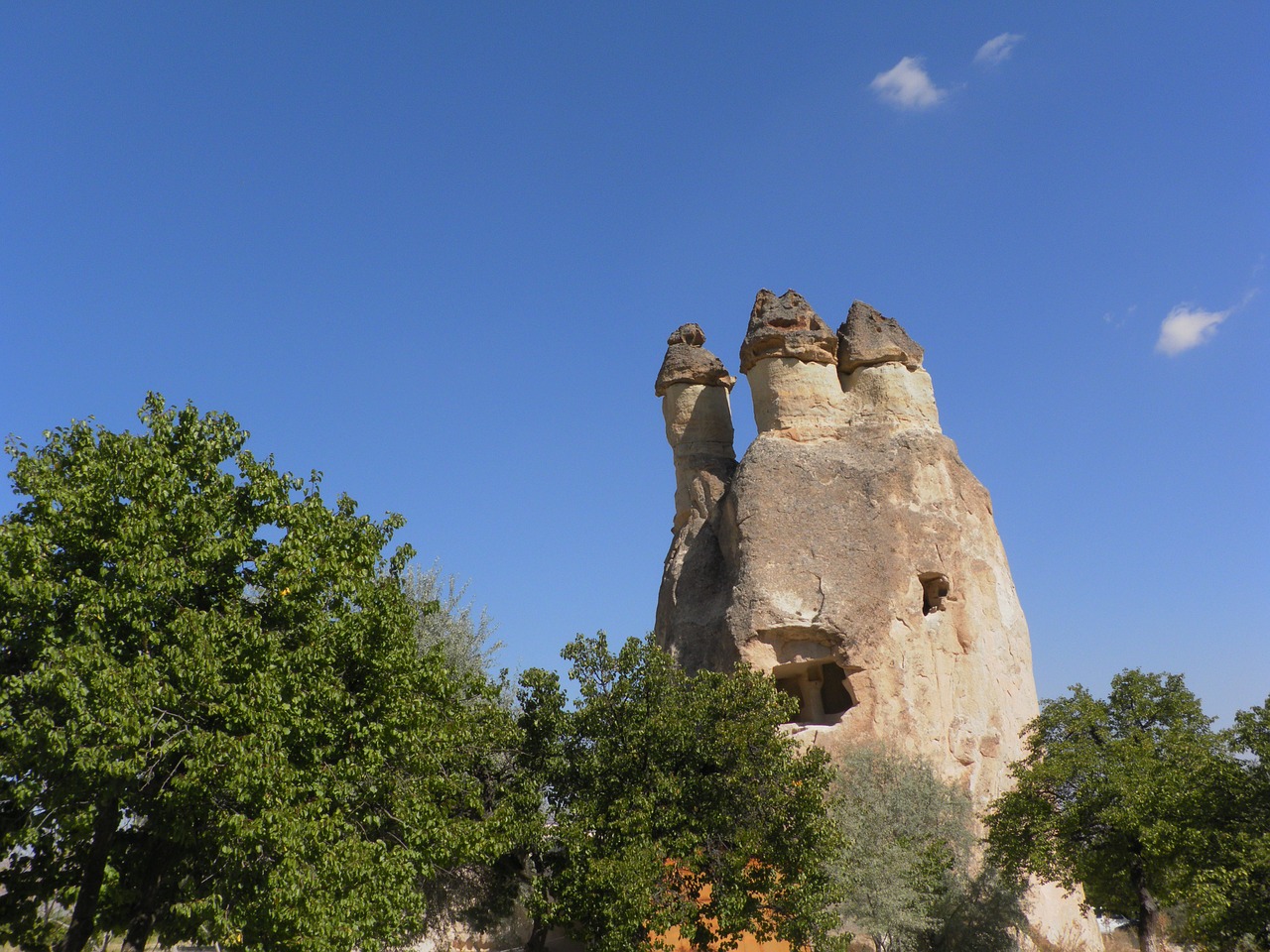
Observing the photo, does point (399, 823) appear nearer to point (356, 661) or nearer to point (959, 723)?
point (356, 661)

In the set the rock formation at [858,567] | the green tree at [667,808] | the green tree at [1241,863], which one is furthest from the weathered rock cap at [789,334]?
the green tree at [1241,863]

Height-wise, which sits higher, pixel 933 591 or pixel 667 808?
pixel 933 591

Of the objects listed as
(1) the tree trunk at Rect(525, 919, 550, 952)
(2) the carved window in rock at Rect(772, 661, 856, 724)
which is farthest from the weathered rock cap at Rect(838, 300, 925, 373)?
(1) the tree trunk at Rect(525, 919, 550, 952)

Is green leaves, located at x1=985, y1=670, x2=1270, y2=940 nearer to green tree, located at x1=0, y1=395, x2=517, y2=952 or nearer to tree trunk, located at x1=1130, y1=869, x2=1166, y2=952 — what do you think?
tree trunk, located at x1=1130, y1=869, x2=1166, y2=952

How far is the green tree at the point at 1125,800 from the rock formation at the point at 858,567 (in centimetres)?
332

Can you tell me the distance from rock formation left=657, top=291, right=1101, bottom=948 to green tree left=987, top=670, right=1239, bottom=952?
3315mm

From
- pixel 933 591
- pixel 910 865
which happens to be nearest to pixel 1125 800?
pixel 910 865

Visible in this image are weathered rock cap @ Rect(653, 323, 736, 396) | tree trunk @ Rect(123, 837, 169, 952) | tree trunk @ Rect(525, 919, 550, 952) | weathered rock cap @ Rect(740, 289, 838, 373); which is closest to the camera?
tree trunk @ Rect(123, 837, 169, 952)

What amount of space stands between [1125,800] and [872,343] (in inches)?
689

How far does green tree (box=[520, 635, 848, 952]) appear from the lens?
1798 cm

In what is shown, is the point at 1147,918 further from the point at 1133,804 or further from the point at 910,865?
the point at 910,865

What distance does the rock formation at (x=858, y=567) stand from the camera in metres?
28.8

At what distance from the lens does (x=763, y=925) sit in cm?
1845

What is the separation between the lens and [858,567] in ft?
99.3
